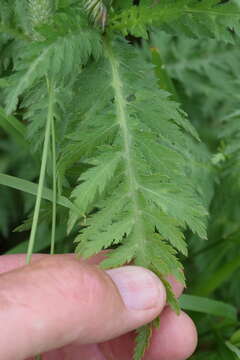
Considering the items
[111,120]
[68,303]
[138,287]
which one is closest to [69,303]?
[68,303]

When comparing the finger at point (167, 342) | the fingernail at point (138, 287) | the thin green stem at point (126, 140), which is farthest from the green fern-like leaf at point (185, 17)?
the finger at point (167, 342)

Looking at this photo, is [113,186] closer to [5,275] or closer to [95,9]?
[5,275]

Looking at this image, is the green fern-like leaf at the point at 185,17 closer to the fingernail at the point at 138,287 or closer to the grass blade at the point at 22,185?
the grass blade at the point at 22,185

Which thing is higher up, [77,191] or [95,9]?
[95,9]

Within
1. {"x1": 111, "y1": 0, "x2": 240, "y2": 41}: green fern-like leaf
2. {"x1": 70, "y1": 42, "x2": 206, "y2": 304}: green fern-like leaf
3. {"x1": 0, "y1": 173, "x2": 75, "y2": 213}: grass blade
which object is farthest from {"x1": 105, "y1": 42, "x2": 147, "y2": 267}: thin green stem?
{"x1": 0, "y1": 173, "x2": 75, "y2": 213}: grass blade

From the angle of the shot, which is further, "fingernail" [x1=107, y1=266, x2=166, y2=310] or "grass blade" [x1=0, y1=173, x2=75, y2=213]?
"grass blade" [x1=0, y1=173, x2=75, y2=213]

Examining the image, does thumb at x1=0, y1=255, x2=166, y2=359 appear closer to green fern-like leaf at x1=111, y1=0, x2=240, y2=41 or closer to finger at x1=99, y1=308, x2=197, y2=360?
finger at x1=99, y1=308, x2=197, y2=360

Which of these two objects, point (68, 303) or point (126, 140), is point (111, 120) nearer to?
point (126, 140)

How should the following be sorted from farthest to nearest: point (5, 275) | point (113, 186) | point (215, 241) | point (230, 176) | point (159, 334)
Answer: point (215, 241) → point (230, 176) → point (159, 334) → point (113, 186) → point (5, 275)

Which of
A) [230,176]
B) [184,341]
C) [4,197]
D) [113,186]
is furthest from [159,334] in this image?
[4,197]
